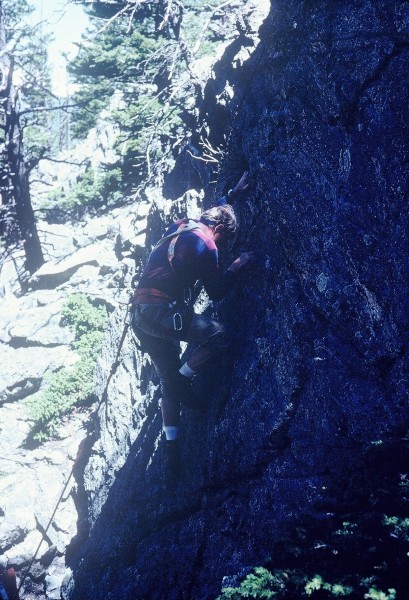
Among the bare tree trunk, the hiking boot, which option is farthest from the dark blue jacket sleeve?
the bare tree trunk

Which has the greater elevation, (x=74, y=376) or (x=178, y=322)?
(x=74, y=376)

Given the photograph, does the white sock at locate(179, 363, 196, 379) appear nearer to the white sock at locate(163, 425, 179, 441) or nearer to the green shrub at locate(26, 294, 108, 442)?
the white sock at locate(163, 425, 179, 441)

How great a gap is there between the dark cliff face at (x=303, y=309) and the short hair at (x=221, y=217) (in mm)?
308

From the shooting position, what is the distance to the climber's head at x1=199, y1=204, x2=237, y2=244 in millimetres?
4875

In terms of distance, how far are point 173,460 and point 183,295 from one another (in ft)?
7.60

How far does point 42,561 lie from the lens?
8836 mm

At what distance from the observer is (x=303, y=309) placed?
425 cm

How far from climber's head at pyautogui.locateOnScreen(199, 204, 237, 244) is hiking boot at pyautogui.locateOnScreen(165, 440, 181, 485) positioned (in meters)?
2.81

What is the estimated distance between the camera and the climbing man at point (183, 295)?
4645 mm

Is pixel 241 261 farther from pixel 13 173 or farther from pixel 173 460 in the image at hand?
pixel 13 173

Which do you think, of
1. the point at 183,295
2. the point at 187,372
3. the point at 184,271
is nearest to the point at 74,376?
the point at 187,372

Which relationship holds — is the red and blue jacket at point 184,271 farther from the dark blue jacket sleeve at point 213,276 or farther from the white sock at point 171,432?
the white sock at point 171,432

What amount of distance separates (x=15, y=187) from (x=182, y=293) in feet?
42.2

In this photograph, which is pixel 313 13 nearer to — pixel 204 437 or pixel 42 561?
pixel 204 437
